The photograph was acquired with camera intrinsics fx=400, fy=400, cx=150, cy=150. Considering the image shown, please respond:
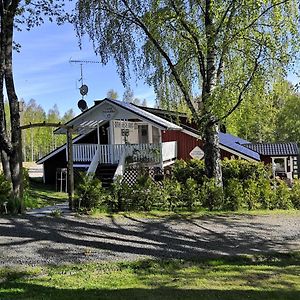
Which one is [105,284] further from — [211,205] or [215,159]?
[215,159]

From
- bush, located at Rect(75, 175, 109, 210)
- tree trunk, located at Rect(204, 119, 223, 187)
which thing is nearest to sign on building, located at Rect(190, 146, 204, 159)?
tree trunk, located at Rect(204, 119, 223, 187)

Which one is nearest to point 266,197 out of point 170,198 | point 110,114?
point 170,198

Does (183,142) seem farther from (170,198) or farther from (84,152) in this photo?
(170,198)

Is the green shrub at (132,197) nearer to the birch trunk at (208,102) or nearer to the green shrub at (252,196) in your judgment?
the birch trunk at (208,102)

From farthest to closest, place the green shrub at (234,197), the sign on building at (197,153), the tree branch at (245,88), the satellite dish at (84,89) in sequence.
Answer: the satellite dish at (84,89)
the sign on building at (197,153)
the green shrub at (234,197)
the tree branch at (245,88)

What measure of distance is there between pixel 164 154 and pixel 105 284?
50.9 feet

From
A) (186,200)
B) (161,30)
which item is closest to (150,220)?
(186,200)

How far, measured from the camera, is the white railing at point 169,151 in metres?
20.6

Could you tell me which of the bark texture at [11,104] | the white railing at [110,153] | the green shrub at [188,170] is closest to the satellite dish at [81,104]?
the white railing at [110,153]

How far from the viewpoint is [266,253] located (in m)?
7.29

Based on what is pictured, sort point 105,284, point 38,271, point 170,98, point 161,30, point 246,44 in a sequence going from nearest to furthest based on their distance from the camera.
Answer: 1. point 105,284
2. point 38,271
3. point 246,44
4. point 161,30
5. point 170,98

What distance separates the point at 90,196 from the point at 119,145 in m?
9.06

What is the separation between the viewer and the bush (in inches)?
432

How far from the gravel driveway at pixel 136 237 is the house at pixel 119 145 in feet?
27.5
